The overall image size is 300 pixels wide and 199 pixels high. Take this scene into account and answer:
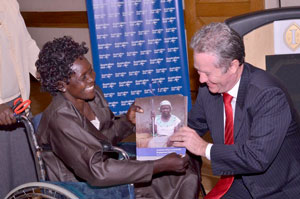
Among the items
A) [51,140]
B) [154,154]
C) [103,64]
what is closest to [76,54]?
[51,140]

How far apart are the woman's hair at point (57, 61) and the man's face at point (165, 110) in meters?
0.47

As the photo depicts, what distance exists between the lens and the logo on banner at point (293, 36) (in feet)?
8.98

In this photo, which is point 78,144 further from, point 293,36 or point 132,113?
point 293,36

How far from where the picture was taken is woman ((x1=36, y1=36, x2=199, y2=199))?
2199mm

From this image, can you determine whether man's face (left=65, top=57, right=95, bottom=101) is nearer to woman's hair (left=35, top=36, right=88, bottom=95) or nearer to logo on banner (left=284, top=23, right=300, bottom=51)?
woman's hair (left=35, top=36, right=88, bottom=95)

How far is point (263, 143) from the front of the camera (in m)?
2.16

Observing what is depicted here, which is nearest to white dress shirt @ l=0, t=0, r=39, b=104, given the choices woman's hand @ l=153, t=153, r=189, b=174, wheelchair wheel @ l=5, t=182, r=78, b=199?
wheelchair wheel @ l=5, t=182, r=78, b=199

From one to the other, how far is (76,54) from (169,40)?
2158 millimetres

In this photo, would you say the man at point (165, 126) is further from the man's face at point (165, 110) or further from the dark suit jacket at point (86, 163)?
the dark suit jacket at point (86, 163)

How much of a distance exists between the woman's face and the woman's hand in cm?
47

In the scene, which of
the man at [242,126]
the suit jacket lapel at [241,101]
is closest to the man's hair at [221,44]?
the man at [242,126]

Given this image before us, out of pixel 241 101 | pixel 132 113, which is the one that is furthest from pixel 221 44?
pixel 132 113

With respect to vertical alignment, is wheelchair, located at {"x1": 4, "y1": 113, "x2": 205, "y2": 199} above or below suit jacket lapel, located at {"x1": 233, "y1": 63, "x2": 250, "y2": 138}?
below

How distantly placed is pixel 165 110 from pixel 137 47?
2.10 m
